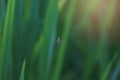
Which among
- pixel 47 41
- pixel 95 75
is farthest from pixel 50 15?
pixel 95 75

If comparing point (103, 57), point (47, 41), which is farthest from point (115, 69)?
point (47, 41)

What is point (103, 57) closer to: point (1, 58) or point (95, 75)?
point (95, 75)

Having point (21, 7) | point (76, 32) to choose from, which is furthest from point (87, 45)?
point (21, 7)

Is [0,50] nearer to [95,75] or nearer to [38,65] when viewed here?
[38,65]

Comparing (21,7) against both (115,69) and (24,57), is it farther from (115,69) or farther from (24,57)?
(115,69)

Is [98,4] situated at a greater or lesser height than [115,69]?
greater

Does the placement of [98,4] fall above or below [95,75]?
above
